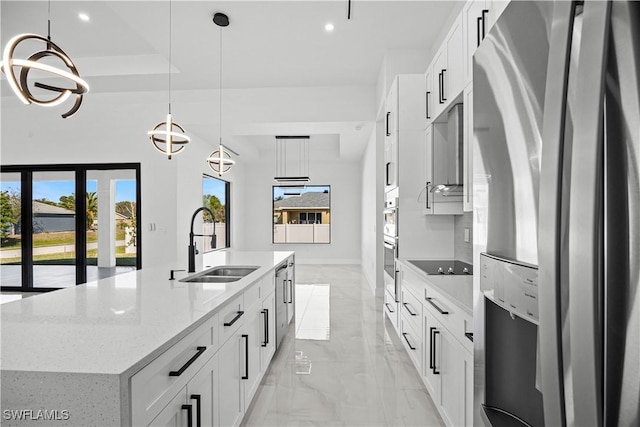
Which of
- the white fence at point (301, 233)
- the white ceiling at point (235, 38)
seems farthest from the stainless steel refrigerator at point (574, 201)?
the white fence at point (301, 233)

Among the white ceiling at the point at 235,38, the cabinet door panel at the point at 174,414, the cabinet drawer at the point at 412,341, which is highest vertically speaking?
the white ceiling at the point at 235,38

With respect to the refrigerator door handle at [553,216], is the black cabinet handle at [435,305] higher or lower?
lower

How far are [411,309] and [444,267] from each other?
43 cm

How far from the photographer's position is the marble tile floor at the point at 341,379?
6.81ft

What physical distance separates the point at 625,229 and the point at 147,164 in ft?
20.4

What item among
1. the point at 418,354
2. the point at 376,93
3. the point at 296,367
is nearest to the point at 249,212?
the point at 376,93

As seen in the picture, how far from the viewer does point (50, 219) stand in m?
5.80

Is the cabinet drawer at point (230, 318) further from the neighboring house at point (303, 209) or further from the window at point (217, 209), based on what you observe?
the neighboring house at point (303, 209)

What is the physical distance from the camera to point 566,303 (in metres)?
0.50

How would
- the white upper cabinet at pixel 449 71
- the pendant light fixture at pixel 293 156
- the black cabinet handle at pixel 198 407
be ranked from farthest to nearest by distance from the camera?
the pendant light fixture at pixel 293 156, the white upper cabinet at pixel 449 71, the black cabinet handle at pixel 198 407

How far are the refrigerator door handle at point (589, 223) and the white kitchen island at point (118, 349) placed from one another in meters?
0.96

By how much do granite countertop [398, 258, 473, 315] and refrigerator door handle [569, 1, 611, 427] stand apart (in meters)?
1.05

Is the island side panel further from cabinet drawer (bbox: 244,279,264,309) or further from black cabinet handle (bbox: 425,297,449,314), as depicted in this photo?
black cabinet handle (bbox: 425,297,449,314)

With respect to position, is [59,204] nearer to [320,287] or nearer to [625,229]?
[320,287]
